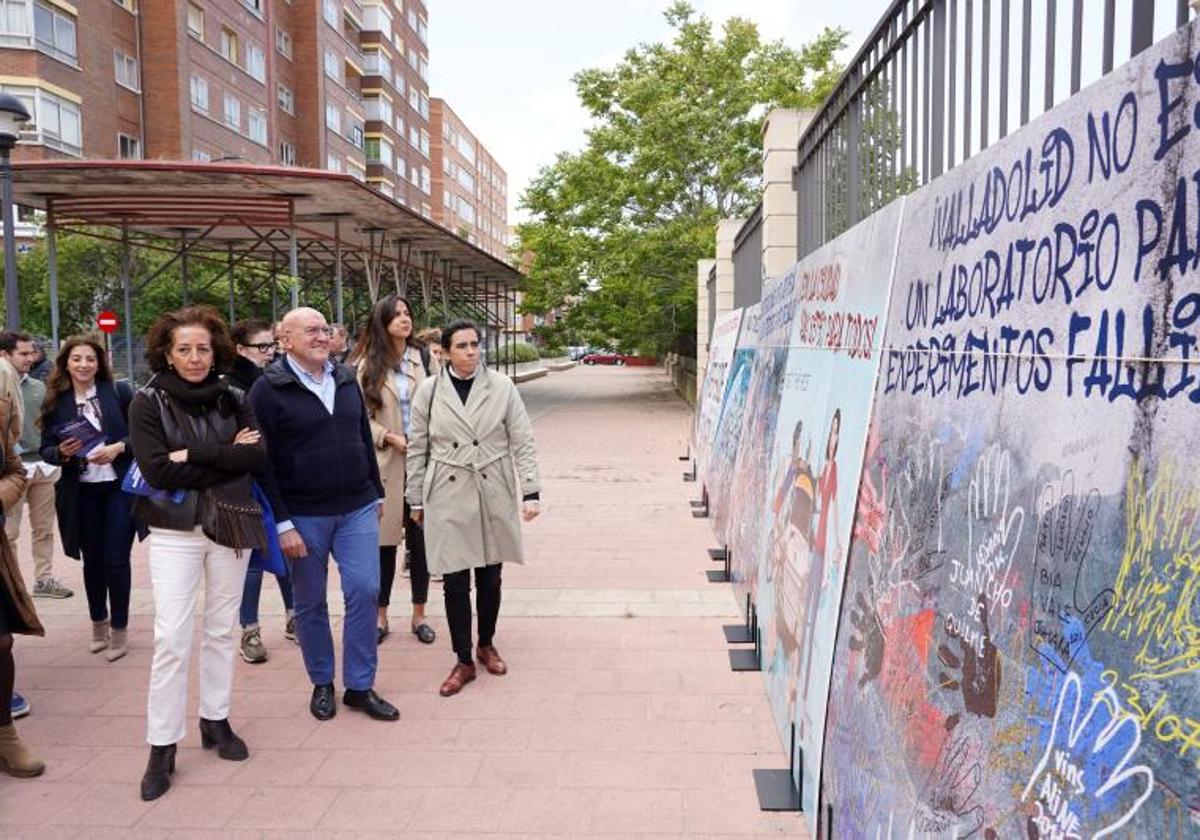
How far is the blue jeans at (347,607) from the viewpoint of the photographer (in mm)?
4367

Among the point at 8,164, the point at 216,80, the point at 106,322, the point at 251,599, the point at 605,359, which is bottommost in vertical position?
the point at 251,599

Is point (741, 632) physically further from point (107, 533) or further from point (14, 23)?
point (14, 23)

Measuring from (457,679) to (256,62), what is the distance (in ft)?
132


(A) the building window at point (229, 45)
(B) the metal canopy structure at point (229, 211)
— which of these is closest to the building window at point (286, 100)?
(A) the building window at point (229, 45)

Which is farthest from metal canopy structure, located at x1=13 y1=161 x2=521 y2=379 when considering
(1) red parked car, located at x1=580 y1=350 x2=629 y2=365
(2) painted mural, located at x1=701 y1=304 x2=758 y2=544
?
(1) red parked car, located at x1=580 y1=350 x2=629 y2=365

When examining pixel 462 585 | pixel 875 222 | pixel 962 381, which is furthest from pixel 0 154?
pixel 962 381

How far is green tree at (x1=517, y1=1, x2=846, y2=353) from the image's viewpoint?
2342cm

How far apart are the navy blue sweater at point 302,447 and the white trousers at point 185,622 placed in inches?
14.4

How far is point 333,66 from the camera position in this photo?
4716 centimetres

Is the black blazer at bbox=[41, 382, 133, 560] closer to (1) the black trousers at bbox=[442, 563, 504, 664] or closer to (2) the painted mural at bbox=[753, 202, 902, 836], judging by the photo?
(1) the black trousers at bbox=[442, 563, 504, 664]

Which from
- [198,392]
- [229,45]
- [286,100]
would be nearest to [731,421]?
[198,392]

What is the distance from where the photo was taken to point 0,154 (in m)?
9.09

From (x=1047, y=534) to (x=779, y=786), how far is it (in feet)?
7.42

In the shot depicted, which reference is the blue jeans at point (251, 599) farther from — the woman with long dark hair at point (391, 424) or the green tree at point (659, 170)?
the green tree at point (659, 170)
